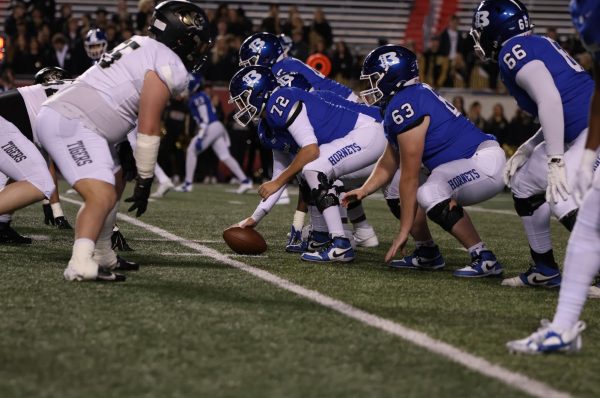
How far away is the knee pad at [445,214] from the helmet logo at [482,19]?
3.29 feet

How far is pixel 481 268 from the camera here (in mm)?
6004

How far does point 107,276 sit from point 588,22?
273 centimetres

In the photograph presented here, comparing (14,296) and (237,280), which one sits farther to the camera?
(237,280)

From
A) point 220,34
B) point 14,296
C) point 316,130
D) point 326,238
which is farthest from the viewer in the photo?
point 220,34

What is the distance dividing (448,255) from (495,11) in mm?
2338

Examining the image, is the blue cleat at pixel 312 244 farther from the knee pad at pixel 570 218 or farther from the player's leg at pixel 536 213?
the knee pad at pixel 570 218

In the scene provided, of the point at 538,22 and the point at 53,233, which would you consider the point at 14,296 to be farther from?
the point at 538,22

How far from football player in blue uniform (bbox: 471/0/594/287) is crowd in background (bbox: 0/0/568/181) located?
11110 mm

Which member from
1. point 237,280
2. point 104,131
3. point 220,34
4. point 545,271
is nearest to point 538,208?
point 545,271

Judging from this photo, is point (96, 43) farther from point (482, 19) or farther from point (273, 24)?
point (273, 24)

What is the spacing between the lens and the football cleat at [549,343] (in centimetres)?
373

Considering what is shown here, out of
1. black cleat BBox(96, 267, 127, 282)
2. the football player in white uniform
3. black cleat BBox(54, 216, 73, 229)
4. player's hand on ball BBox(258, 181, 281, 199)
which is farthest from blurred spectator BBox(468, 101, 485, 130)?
black cleat BBox(96, 267, 127, 282)

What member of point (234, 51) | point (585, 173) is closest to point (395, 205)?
point (585, 173)

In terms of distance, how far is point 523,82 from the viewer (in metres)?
5.19
